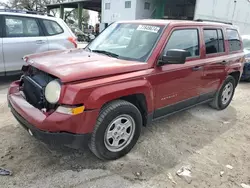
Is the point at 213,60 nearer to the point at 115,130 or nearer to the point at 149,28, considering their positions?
the point at 149,28

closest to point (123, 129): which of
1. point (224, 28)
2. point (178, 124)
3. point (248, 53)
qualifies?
point (178, 124)

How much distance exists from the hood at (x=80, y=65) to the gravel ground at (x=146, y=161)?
112cm

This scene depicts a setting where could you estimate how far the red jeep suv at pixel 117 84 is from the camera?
2.78m

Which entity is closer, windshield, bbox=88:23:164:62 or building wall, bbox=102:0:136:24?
windshield, bbox=88:23:164:62

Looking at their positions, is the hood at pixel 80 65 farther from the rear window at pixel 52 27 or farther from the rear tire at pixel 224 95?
the rear window at pixel 52 27

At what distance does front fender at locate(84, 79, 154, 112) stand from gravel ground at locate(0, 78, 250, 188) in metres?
0.74

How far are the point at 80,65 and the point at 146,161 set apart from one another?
4.91ft

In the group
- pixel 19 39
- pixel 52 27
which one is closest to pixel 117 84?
pixel 19 39

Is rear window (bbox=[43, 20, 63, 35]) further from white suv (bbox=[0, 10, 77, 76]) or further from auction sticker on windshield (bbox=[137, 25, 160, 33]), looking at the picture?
auction sticker on windshield (bbox=[137, 25, 160, 33])

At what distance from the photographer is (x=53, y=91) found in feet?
9.20

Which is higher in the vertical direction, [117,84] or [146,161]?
[117,84]

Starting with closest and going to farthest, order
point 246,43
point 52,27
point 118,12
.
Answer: point 52,27
point 246,43
point 118,12

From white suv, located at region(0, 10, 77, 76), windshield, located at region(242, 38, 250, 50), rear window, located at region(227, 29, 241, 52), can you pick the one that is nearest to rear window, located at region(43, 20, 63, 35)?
white suv, located at region(0, 10, 77, 76)

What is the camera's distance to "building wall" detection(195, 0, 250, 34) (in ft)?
81.9
